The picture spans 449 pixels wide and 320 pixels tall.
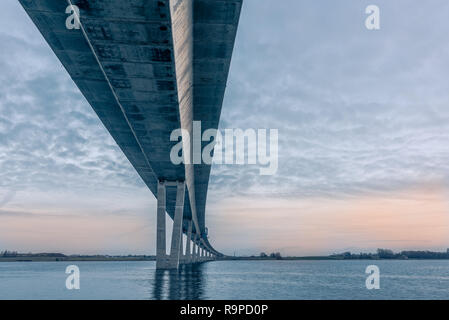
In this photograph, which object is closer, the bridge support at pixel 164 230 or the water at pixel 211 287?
the water at pixel 211 287

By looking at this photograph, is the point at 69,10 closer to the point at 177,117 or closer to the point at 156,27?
the point at 156,27

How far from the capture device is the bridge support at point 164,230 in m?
45.1

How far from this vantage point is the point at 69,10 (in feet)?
51.0

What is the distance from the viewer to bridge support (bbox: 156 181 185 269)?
45.1m

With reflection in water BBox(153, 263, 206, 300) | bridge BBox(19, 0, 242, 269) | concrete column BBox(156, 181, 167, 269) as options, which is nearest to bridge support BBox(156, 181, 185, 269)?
concrete column BBox(156, 181, 167, 269)

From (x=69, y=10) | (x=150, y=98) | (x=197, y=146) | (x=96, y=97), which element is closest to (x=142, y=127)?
(x=96, y=97)

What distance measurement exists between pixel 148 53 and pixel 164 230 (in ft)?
101

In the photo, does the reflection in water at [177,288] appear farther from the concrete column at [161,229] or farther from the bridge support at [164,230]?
the concrete column at [161,229]

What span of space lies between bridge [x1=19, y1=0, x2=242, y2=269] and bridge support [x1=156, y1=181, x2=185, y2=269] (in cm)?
1512

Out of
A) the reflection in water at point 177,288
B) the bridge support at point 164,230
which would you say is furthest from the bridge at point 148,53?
the bridge support at point 164,230

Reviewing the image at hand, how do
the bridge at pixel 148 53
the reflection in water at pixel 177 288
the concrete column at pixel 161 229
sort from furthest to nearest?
the concrete column at pixel 161 229
the reflection in water at pixel 177 288
the bridge at pixel 148 53

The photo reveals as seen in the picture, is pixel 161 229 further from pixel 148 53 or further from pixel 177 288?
pixel 148 53

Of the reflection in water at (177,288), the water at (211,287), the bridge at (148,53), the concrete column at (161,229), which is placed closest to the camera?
the bridge at (148,53)

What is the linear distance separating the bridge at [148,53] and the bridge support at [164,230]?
49.6ft
